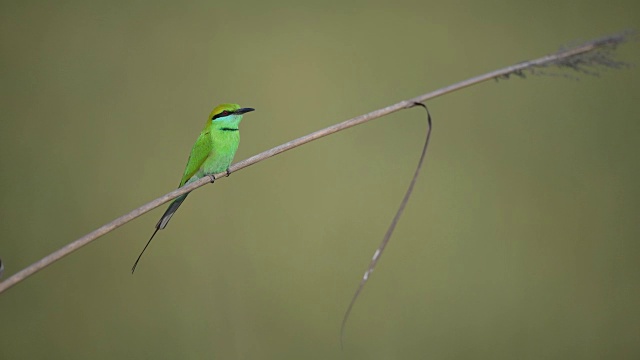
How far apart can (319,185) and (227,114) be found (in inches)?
21.4

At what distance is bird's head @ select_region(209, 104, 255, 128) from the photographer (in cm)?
117

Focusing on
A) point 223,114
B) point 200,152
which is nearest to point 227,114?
point 223,114

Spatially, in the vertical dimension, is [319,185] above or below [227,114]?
below

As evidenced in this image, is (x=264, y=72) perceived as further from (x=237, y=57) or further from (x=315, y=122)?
(x=315, y=122)

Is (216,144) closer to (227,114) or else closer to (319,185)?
(227,114)

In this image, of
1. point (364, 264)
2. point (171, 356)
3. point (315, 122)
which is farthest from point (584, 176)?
point (171, 356)

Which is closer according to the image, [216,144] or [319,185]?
[216,144]

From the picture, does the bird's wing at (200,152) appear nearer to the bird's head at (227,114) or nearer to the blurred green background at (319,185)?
the bird's head at (227,114)

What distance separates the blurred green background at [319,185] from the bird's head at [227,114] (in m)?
0.33

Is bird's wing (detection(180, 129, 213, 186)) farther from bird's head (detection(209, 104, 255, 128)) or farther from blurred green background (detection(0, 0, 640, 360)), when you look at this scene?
blurred green background (detection(0, 0, 640, 360))

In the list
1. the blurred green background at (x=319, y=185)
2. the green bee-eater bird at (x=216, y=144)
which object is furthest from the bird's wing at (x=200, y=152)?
the blurred green background at (x=319, y=185)

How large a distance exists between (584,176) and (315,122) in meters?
0.90

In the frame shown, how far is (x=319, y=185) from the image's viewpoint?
65.1 inches

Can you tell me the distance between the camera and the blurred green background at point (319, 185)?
138cm
